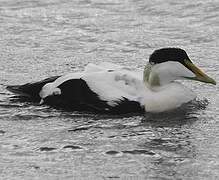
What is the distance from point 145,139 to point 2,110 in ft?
5.86

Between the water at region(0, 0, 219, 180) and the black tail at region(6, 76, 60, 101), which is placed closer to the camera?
the water at region(0, 0, 219, 180)

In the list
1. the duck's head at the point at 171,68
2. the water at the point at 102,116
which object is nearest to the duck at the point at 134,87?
the duck's head at the point at 171,68

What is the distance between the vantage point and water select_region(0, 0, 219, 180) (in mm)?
7223

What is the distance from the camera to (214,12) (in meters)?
13.4

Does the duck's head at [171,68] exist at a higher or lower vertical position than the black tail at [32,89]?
higher

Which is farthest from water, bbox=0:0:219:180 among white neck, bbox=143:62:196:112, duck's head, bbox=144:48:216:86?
duck's head, bbox=144:48:216:86

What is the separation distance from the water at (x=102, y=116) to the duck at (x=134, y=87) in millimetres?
119

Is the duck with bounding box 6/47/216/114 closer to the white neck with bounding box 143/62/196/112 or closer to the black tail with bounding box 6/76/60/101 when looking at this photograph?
the white neck with bounding box 143/62/196/112

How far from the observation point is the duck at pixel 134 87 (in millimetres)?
8734

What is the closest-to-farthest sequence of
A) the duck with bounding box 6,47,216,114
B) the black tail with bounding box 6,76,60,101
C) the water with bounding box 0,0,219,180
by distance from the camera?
the water with bounding box 0,0,219,180
the duck with bounding box 6,47,216,114
the black tail with bounding box 6,76,60,101

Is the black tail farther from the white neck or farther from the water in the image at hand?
the white neck

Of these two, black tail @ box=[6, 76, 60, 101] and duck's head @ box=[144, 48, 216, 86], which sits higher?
duck's head @ box=[144, 48, 216, 86]

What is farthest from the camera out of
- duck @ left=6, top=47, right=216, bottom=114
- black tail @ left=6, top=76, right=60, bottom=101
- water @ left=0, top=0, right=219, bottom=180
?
black tail @ left=6, top=76, right=60, bottom=101

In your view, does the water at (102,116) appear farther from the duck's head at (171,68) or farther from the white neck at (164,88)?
the duck's head at (171,68)
